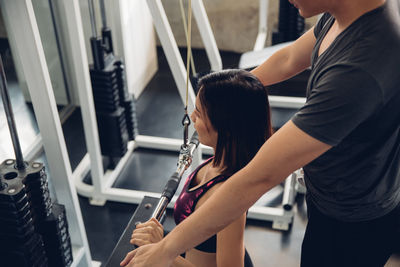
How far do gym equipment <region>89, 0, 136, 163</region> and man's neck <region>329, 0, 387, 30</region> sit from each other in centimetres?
154

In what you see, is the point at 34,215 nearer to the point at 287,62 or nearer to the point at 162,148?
the point at 287,62

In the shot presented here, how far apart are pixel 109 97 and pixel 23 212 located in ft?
3.56

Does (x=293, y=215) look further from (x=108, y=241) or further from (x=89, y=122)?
(x=89, y=122)

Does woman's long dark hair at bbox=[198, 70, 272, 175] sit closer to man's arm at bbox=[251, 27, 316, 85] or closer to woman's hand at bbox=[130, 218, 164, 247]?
man's arm at bbox=[251, 27, 316, 85]

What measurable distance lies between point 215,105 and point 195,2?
180cm

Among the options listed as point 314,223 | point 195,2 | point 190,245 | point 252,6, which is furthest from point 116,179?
point 252,6

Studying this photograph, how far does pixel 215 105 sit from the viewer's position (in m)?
1.09

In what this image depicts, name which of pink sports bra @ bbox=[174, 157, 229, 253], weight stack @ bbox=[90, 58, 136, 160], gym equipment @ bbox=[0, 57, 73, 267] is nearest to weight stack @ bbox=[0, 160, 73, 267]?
gym equipment @ bbox=[0, 57, 73, 267]

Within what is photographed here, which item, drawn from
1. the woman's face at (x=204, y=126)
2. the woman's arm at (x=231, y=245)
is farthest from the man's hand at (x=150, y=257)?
the woman's face at (x=204, y=126)

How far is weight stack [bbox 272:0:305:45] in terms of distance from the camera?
323cm

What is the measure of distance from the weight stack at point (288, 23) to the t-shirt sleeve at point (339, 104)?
2.51 meters

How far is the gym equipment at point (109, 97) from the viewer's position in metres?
2.32

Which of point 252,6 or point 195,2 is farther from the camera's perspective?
point 252,6

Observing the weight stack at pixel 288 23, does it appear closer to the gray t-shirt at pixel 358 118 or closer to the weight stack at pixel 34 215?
the gray t-shirt at pixel 358 118
